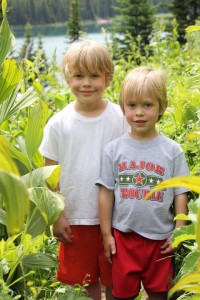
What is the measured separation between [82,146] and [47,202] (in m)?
0.35

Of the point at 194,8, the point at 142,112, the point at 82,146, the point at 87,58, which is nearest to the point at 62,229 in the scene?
the point at 82,146

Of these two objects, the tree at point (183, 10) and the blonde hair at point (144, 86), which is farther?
the tree at point (183, 10)

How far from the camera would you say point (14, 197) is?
84cm

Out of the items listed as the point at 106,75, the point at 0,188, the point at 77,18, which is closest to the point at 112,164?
the point at 106,75

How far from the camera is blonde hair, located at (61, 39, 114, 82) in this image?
2.15 metres

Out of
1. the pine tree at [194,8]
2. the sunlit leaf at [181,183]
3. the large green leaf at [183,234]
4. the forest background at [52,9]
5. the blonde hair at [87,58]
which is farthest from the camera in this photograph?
the forest background at [52,9]

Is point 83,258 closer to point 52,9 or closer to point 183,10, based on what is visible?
point 183,10

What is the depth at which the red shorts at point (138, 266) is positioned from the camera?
2.08 m

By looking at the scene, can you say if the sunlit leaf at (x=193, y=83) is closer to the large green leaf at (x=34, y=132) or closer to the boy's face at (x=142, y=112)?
the boy's face at (x=142, y=112)

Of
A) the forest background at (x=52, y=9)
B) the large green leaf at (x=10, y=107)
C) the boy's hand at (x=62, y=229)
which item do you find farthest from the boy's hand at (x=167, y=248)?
the forest background at (x=52, y=9)

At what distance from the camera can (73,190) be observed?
225 centimetres

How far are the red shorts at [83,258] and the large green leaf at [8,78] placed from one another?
621 mm

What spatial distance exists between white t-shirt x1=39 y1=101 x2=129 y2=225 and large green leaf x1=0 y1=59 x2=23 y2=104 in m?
0.22

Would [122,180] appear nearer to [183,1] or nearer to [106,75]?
[106,75]
